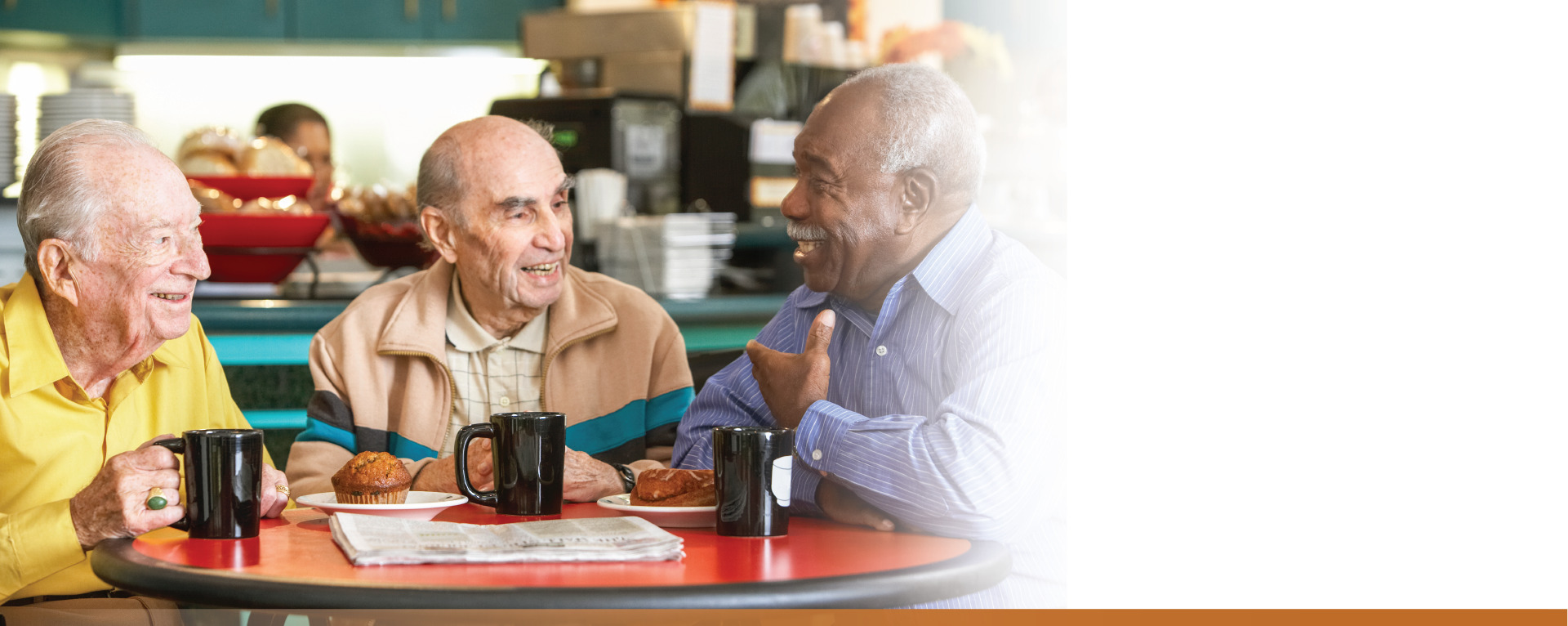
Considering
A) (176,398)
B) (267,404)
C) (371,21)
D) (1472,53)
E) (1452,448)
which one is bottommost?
(267,404)

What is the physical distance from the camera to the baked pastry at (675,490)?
59.1 inches

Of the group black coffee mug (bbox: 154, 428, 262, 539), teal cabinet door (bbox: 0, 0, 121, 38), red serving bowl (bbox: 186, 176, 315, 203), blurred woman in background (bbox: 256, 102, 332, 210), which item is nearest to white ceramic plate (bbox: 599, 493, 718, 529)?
black coffee mug (bbox: 154, 428, 262, 539)

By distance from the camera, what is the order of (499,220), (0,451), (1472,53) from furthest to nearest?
(499,220) → (0,451) → (1472,53)

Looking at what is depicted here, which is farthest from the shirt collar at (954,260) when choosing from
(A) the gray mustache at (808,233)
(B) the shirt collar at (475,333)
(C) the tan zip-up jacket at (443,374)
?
(B) the shirt collar at (475,333)

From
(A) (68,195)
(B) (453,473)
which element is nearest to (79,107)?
(A) (68,195)

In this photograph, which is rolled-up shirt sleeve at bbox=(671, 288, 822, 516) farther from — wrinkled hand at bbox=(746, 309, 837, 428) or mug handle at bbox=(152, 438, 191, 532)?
mug handle at bbox=(152, 438, 191, 532)

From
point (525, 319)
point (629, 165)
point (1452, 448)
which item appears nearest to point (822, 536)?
point (1452, 448)

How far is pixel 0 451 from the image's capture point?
164 cm

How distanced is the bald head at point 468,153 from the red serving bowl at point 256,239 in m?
0.80

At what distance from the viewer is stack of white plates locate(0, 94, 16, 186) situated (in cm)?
405

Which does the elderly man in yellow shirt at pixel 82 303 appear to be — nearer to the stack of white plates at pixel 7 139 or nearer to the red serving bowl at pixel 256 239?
the red serving bowl at pixel 256 239

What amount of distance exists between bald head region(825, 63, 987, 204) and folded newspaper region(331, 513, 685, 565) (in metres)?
0.59

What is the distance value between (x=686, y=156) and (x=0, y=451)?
2942mm

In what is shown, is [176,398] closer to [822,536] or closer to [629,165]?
[822,536]
